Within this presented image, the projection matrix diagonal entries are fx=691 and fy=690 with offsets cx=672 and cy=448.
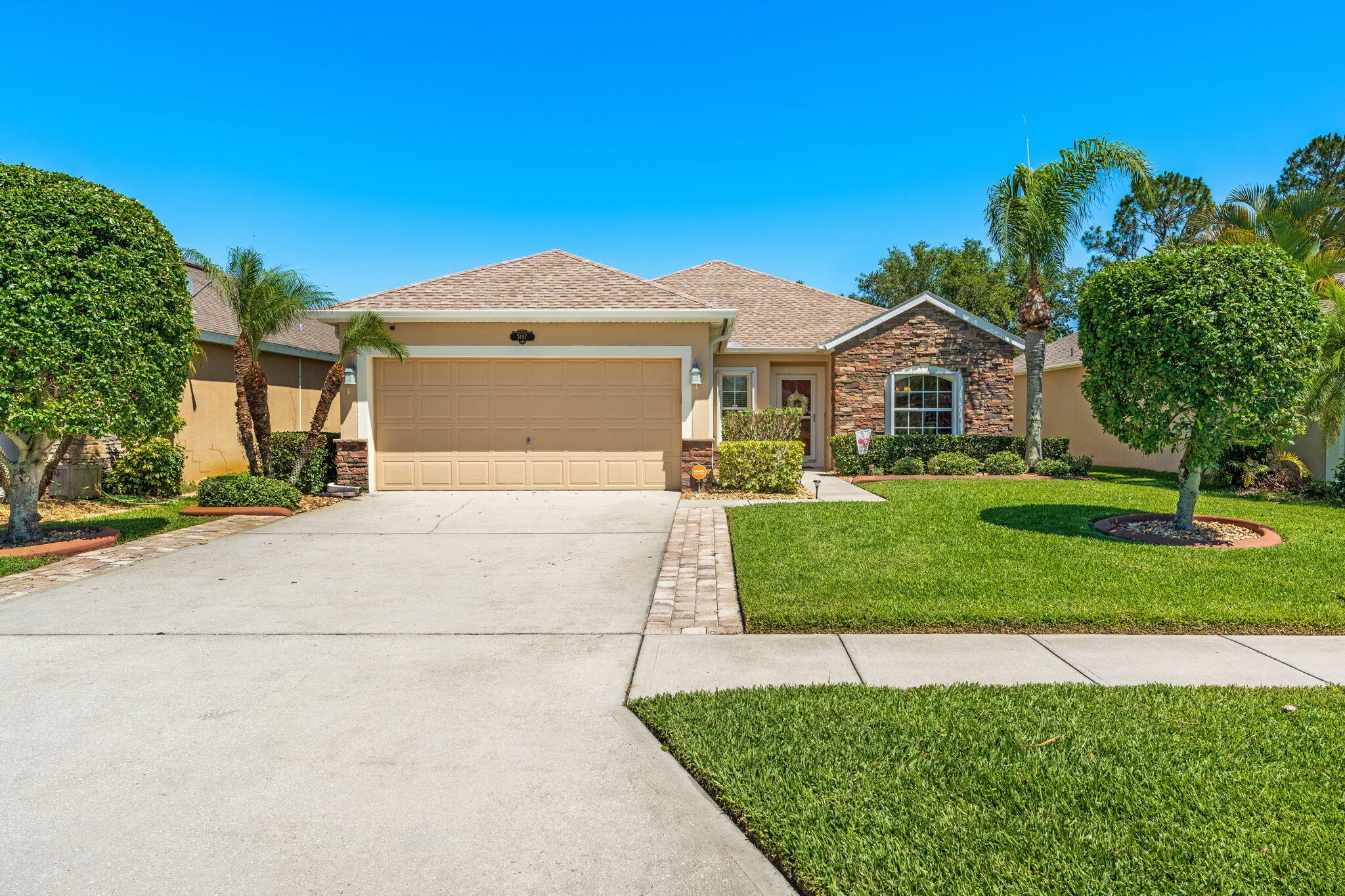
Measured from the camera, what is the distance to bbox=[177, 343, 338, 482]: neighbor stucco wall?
1338cm

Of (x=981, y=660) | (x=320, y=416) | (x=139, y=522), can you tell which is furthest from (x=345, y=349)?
(x=981, y=660)

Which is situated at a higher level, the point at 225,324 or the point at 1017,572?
the point at 225,324

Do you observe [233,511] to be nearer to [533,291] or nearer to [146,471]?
[146,471]

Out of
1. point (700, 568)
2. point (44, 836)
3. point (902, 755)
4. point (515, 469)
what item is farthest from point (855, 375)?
point (44, 836)

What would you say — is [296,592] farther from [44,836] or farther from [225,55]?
[225,55]

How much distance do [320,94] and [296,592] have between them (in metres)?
12.6

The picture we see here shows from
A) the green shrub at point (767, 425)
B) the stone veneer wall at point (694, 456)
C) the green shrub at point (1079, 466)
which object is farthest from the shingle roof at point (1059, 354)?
the stone veneer wall at point (694, 456)

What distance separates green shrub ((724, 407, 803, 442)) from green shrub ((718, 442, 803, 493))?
92 cm

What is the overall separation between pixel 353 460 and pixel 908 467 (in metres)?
10.9

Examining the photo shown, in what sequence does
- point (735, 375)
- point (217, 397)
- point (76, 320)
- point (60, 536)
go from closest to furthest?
point (76, 320), point (60, 536), point (217, 397), point (735, 375)

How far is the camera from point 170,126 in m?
14.3

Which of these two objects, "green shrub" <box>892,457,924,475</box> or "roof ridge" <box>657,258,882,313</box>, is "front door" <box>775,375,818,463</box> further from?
"roof ridge" <box>657,258,882,313</box>

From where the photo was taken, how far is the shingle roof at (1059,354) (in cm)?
1861

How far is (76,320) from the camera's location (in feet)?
22.0
